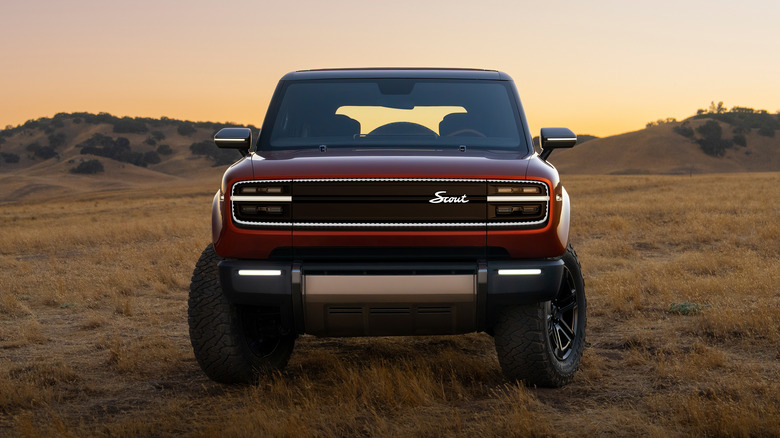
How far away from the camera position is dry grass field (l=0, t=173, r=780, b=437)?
4.28 m

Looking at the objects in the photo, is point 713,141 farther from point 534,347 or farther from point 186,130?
point 534,347

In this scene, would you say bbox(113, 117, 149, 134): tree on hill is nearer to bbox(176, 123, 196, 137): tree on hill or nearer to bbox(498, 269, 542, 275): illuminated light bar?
bbox(176, 123, 196, 137): tree on hill

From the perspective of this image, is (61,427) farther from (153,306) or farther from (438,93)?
(153,306)

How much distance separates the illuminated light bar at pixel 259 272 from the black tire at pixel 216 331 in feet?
2.15

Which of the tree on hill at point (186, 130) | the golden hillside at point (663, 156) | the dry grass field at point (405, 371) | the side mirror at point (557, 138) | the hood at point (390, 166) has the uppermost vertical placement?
the side mirror at point (557, 138)

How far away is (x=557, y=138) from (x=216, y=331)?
264 cm

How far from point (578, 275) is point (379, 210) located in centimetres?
195

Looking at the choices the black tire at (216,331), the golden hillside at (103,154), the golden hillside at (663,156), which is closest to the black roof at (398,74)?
the black tire at (216,331)

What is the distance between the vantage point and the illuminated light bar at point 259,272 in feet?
14.0

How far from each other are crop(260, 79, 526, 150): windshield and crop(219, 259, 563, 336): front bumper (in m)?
1.35

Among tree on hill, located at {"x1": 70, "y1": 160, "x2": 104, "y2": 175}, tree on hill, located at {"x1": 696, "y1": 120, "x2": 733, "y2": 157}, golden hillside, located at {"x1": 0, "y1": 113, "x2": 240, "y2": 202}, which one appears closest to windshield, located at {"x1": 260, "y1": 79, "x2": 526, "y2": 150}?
golden hillside, located at {"x1": 0, "y1": 113, "x2": 240, "y2": 202}

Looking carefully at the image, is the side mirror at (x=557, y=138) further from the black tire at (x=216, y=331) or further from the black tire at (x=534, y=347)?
the black tire at (x=216, y=331)

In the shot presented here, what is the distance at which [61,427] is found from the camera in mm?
4188

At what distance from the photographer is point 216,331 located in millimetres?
4926
